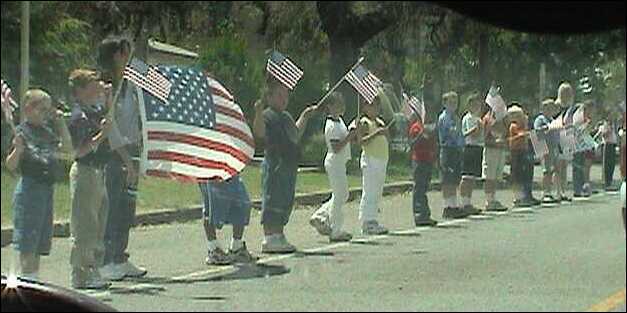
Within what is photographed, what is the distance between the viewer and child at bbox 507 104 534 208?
5766mm

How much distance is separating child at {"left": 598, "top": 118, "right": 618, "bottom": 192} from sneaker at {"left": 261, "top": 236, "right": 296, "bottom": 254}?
1665 millimetres

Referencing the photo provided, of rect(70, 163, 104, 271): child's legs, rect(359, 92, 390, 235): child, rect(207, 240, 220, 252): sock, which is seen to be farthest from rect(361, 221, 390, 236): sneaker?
rect(70, 163, 104, 271): child's legs

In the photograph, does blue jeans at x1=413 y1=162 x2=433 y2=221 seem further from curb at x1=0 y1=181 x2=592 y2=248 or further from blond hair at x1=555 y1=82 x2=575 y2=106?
blond hair at x1=555 y1=82 x2=575 y2=106

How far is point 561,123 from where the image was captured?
5.80 metres

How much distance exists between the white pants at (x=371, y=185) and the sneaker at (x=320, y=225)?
18 centimetres

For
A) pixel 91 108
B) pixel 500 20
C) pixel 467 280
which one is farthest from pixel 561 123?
pixel 91 108

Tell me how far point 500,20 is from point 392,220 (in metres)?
2.06

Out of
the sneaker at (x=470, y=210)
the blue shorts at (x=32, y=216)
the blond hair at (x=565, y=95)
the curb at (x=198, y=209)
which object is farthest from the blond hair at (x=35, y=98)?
the blond hair at (x=565, y=95)

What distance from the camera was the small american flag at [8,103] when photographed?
17.8ft

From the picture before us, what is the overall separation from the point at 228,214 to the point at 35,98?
→ 5.71 ft

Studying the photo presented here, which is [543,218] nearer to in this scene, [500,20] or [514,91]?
[514,91]

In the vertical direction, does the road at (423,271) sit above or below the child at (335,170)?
below

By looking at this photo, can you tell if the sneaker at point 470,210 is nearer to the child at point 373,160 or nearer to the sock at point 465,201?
the sock at point 465,201

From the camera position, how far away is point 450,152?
20.0 feet
